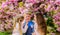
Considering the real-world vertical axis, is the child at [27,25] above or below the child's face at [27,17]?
below

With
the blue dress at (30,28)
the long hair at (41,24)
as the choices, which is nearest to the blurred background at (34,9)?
the long hair at (41,24)

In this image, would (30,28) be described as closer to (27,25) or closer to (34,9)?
(27,25)

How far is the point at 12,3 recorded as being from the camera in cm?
198

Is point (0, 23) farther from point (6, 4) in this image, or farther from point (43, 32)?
point (43, 32)

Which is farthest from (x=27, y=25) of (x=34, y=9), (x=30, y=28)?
(x=34, y=9)

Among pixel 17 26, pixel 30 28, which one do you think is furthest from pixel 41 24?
pixel 17 26

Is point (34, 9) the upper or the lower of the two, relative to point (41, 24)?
upper

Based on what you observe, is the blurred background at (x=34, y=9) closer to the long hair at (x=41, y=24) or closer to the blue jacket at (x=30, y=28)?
the long hair at (x=41, y=24)

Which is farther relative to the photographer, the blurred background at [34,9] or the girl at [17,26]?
the girl at [17,26]

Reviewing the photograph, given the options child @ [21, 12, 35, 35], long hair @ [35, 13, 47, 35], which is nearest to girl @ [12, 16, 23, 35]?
child @ [21, 12, 35, 35]

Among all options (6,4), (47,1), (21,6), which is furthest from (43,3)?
(6,4)

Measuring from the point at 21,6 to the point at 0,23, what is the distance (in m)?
0.28

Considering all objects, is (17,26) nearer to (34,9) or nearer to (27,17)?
(27,17)

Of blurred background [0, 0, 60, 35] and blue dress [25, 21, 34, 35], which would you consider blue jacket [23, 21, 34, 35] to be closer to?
blue dress [25, 21, 34, 35]
